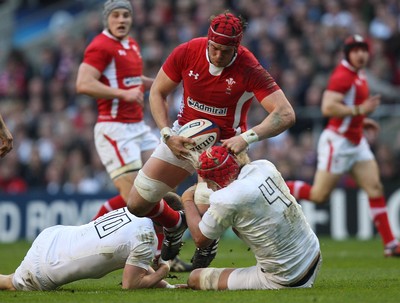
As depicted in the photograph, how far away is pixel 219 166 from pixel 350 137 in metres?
5.92

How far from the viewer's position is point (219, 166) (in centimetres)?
727

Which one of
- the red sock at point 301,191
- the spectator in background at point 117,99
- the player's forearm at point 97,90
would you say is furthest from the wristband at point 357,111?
the player's forearm at point 97,90

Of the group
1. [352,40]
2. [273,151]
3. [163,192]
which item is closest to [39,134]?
[273,151]

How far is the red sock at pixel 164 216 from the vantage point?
8.70 meters

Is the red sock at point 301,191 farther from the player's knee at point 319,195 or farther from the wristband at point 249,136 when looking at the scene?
the wristband at point 249,136

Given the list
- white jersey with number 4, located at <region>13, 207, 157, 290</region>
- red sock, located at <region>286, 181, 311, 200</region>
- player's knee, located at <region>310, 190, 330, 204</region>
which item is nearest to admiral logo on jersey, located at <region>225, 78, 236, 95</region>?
white jersey with number 4, located at <region>13, 207, 157, 290</region>

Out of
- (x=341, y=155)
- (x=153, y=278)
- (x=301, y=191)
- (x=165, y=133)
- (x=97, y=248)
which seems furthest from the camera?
(x=301, y=191)

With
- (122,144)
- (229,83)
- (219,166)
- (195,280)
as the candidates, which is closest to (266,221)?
(219,166)

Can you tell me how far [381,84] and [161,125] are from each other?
32.6 ft

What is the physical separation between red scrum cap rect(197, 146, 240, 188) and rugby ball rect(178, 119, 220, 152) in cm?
93

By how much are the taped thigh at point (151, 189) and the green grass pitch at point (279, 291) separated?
2.52 ft

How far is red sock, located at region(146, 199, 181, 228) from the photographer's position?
8.70 m

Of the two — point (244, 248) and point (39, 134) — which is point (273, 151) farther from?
point (39, 134)

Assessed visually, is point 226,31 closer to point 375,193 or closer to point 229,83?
point 229,83
